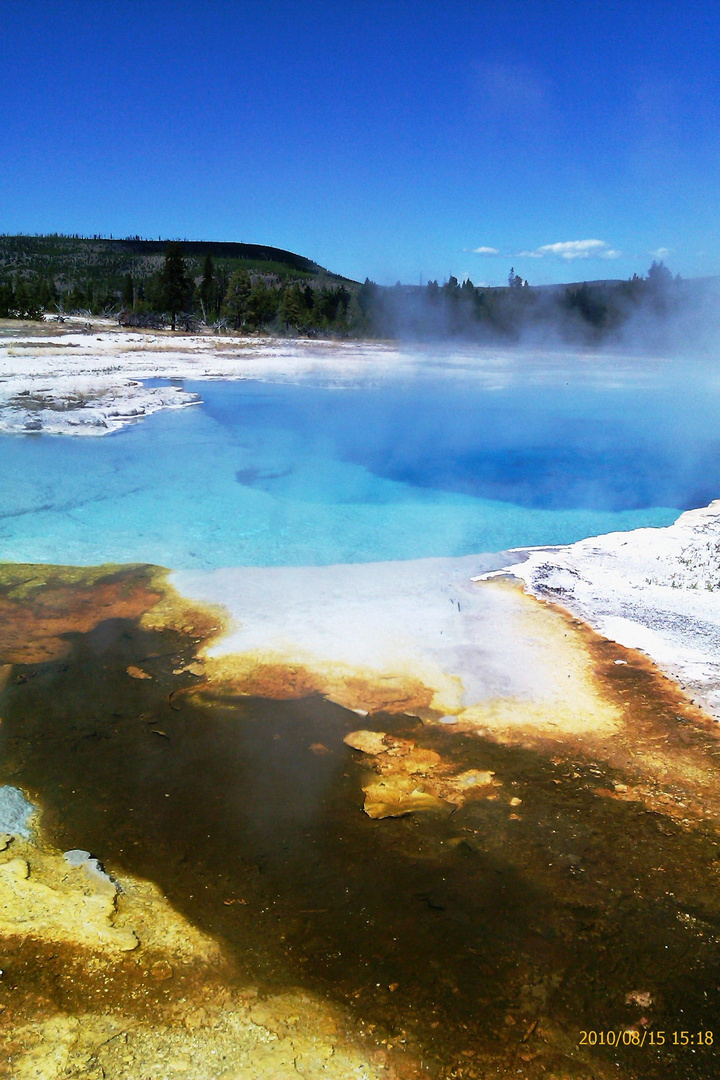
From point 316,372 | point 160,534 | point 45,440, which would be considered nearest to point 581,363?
point 316,372

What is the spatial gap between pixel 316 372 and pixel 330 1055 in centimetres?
1797

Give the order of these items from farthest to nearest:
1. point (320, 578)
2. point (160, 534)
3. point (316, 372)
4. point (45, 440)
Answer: point (316, 372) < point (45, 440) < point (160, 534) < point (320, 578)

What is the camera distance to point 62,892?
2330mm

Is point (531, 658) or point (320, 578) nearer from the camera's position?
point (531, 658)

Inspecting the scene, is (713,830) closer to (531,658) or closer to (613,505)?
(531,658)

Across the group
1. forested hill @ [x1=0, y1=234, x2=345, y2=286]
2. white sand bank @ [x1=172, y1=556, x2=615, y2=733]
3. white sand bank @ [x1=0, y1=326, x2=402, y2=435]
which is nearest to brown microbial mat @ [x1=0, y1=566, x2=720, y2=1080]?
white sand bank @ [x1=172, y1=556, x2=615, y2=733]

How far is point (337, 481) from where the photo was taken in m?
8.65

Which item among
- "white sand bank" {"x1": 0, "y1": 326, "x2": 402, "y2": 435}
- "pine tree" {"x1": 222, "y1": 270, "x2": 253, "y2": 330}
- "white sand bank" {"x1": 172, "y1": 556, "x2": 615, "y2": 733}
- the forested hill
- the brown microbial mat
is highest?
the forested hill

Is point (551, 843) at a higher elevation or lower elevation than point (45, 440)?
lower

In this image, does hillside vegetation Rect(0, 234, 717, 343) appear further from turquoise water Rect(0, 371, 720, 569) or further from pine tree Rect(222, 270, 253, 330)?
turquoise water Rect(0, 371, 720, 569)
